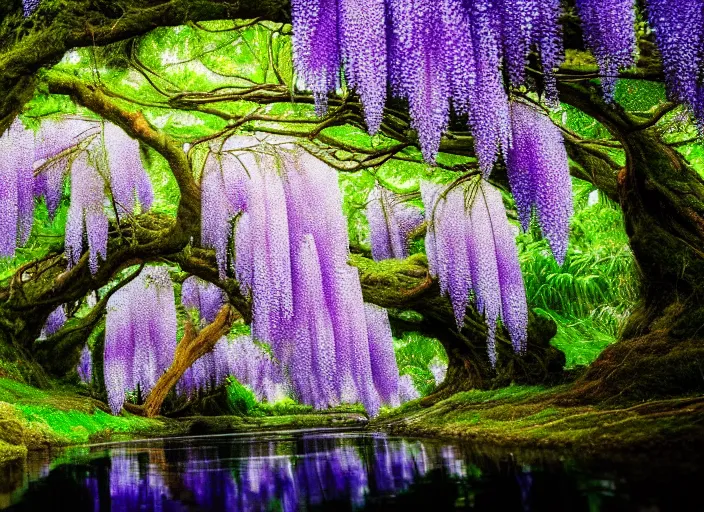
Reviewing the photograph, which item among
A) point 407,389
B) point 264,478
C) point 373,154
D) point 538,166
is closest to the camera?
point 264,478

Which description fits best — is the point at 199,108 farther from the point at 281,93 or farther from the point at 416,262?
the point at 416,262

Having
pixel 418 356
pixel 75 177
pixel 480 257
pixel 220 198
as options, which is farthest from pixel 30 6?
pixel 418 356

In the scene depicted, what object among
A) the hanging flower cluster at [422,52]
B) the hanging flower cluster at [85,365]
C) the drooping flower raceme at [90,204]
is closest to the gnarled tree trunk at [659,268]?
the hanging flower cluster at [422,52]

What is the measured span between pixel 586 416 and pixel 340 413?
1413 cm

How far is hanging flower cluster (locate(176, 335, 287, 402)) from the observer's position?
17.2m

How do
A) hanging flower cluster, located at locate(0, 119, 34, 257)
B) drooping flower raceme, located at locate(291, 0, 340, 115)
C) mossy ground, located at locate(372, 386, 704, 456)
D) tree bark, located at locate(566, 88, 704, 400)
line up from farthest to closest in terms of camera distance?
hanging flower cluster, located at locate(0, 119, 34, 257), tree bark, located at locate(566, 88, 704, 400), drooping flower raceme, located at locate(291, 0, 340, 115), mossy ground, located at locate(372, 386, 704, 456)

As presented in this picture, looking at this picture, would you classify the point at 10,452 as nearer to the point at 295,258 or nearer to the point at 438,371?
the point at 295,258

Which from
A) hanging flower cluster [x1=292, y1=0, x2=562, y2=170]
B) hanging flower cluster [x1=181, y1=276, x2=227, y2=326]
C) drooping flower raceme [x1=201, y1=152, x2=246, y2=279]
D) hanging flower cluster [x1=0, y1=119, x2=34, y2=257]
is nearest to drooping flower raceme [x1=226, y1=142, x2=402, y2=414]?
drooping flower raceme [x1=201, y1=152, x2=246, y2=279]

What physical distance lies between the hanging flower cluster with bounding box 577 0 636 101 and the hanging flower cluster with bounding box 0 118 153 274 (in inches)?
249

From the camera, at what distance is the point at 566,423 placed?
5.61 m

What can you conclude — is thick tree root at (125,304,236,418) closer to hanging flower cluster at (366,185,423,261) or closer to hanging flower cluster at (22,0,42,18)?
hanging flower cluster at (366,185,423,261)

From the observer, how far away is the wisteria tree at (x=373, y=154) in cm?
505

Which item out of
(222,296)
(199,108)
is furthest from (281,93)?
(222,296)

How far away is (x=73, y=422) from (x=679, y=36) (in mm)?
9306
